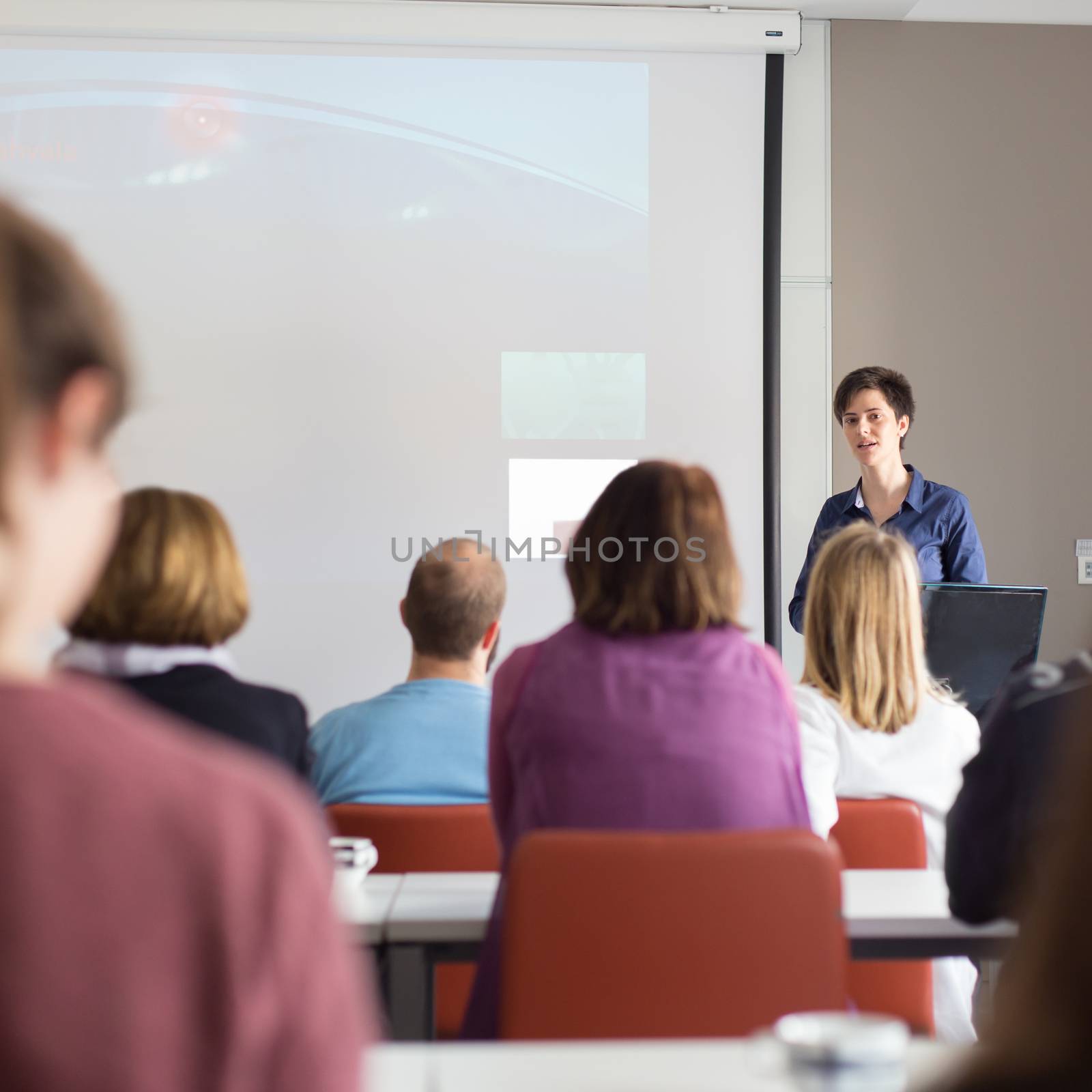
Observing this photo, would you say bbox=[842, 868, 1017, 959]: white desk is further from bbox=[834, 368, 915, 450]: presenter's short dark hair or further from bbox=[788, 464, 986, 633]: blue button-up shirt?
bbox=[834, 368, 915, 450]: presenter's short dark hair

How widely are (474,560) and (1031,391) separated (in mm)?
2986

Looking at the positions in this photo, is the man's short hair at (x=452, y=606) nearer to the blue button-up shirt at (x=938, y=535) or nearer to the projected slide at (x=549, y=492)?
the blue button-up shirt at (x=938, y=535)

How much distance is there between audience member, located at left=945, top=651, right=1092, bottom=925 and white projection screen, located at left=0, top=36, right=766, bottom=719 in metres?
2.91

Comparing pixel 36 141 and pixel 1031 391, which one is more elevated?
pixel 36 141

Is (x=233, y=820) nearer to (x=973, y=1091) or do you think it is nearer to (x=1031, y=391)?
(x=973, y=1091)

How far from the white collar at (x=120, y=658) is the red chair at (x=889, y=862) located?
1.06m

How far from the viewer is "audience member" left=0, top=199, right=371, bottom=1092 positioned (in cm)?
45

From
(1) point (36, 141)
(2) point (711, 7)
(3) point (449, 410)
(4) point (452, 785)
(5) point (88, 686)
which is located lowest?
(4) point (452, 785)

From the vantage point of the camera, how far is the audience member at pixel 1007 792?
128 cm

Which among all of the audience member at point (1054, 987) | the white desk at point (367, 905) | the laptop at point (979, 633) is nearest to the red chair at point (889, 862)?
the white desk at point (367, 905)

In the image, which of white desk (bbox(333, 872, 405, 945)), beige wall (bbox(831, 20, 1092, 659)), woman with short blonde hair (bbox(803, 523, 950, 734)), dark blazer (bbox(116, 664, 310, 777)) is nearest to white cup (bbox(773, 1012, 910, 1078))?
white desk (bbox(333, 872, 405, 945))

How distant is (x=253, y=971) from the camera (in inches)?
18.1

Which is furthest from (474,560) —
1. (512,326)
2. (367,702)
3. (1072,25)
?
(1072,25)

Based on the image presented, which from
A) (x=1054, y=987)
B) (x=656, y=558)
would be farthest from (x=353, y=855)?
(x=1054, y=987)
